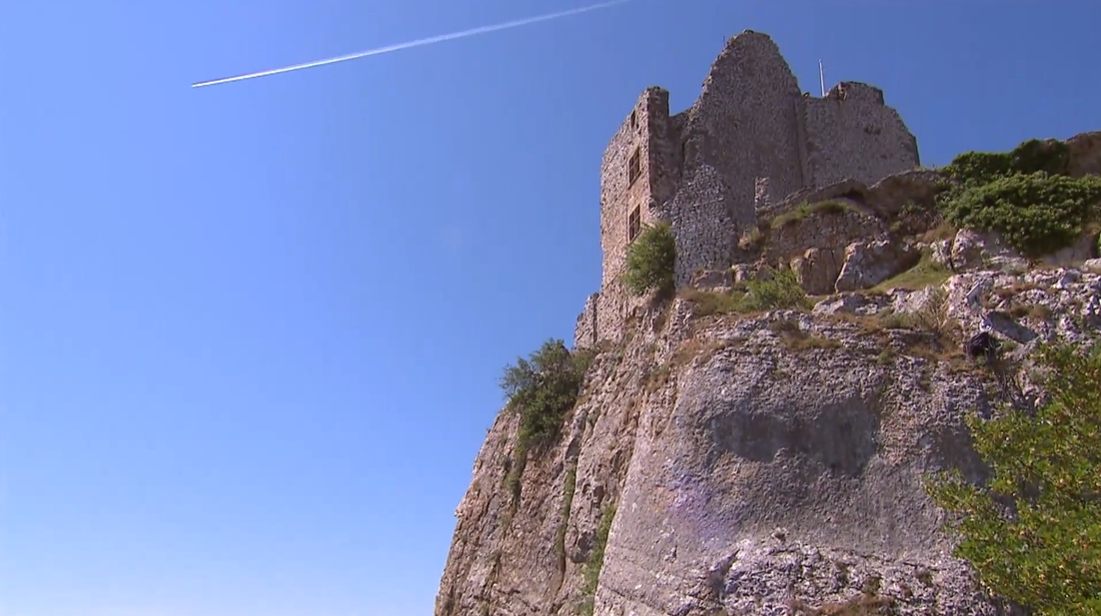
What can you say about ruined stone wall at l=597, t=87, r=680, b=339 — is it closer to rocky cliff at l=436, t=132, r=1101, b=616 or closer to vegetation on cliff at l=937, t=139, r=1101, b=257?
rocky cliff at l=436, t=132, r=1101, b=616

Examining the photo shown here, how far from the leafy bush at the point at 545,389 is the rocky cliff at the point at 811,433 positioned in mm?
2982

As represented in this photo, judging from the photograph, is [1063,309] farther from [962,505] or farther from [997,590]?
[997,590]

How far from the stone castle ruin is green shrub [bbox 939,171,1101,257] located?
17.3ft

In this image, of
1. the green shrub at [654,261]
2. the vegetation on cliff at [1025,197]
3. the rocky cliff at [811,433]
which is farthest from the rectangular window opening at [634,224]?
the vegetation on cliff at [1025,197]

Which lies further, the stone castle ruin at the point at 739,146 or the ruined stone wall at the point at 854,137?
the ruined stone wall at the point at 854,137

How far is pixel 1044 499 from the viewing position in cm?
1012

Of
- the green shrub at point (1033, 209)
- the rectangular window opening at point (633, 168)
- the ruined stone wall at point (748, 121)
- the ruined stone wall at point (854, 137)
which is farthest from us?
the ruined stone wall at point (854, 137)

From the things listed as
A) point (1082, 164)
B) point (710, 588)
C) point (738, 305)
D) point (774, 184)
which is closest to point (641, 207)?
point (774, 184)

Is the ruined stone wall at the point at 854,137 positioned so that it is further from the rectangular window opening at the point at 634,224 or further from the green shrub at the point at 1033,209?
the green shrub at the point at 1033,209

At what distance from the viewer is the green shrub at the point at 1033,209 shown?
639 inches

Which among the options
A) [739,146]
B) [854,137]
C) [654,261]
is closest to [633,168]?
[739,146]

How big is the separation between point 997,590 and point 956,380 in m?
3.47

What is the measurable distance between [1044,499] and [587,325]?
15.9 meters

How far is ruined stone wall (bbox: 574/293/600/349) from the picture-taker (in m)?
24.8
